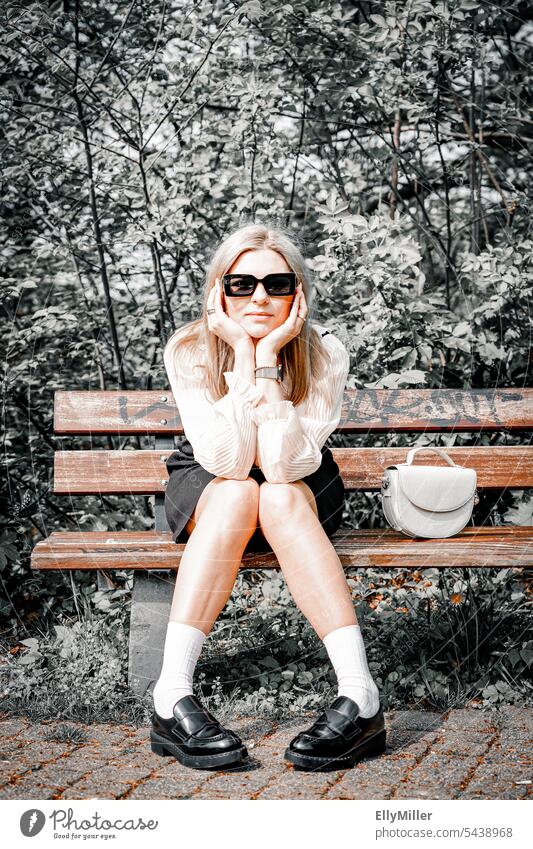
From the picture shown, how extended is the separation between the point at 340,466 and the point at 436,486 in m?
0.58

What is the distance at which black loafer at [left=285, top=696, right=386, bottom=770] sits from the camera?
2.46 meters

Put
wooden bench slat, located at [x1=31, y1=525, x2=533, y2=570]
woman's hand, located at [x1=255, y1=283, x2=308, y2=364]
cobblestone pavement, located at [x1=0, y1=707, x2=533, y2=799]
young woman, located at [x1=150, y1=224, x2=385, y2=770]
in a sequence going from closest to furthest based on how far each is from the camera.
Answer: cobblestone pavement, located at [x1=0, y1=707, x2=533, y2=799] → young woman, located at [x1=150, y1=224, x2=385, y2=770] → wooden bench slat, located at [x1=31, y1=525, x2=533, y2=570] → woman's hand, located at [x1=255, y1=283, x2=308, y2=364]

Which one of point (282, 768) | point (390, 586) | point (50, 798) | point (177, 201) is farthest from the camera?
point (390, 586)

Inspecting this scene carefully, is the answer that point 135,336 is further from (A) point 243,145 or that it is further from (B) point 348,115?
(B) point 348,115


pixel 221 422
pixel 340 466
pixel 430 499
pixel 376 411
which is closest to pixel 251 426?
pixel 221 422

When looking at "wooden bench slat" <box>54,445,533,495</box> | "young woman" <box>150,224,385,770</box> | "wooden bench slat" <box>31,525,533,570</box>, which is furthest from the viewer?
"wooden bench slat" <box>54,445,533,495</box>

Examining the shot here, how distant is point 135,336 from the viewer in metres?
4.36

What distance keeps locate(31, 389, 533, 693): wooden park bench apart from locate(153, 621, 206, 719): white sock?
11.2 inches

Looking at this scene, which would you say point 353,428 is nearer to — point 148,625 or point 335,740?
point 148,625

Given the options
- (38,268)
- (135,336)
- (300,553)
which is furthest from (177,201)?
(300,553)

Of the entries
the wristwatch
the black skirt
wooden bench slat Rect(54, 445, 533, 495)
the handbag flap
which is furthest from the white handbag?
the wristwatch

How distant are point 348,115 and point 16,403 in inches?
85.6

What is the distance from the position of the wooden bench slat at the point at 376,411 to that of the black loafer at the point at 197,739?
1.23 m

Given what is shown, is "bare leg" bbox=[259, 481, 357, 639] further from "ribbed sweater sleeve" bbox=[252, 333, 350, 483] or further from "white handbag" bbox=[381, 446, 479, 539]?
"white handbag" bbox=[381, 446, 479, 539]
